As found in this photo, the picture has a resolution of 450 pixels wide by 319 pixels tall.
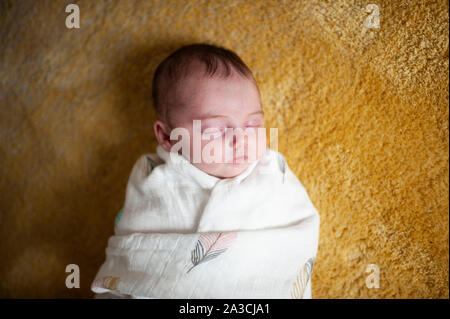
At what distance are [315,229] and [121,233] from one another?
49cm

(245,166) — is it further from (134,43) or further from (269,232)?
(134,43)

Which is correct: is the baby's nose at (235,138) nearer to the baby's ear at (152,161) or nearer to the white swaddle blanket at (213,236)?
the white swaddle blanket at (213,236)

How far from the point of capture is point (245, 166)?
2.42 ft

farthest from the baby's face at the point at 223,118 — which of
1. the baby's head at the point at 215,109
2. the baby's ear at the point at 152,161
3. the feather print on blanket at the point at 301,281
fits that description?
the feather print on blanket at the point at 301,281

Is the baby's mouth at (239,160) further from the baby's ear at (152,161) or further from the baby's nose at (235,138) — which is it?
the baby's ear at (152,161)

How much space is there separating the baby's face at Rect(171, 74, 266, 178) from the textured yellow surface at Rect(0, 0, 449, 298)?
156 millimetres

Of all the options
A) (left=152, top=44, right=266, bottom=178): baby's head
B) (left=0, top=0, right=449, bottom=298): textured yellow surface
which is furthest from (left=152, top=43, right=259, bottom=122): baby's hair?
(left=0, top=0, right=449, bottom=298): textured yellow surface

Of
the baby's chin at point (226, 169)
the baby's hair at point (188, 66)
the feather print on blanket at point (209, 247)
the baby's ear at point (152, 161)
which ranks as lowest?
the feather print on blanket at point (209, 247)

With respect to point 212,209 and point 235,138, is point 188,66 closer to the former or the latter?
point 235,138

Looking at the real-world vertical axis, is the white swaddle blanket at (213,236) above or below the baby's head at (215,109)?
below

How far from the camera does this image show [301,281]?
2.43 feet

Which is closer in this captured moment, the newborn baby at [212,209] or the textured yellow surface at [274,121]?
the newborn baby at [212,209]

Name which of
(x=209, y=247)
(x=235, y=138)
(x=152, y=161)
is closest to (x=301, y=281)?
(x=209, y=247)

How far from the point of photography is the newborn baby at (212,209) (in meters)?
0.67
